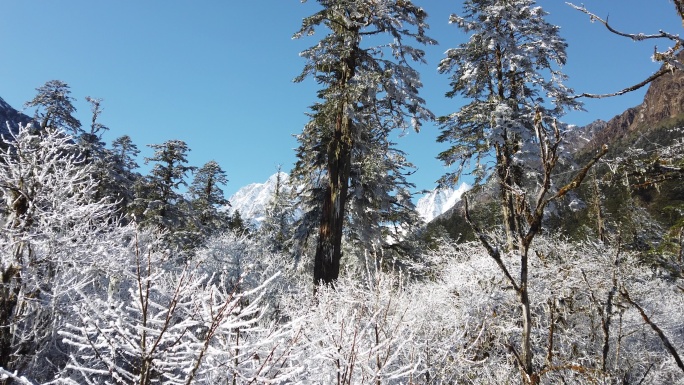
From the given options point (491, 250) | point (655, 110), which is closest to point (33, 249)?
point (491, 250)

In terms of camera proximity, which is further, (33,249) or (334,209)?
(334,209)

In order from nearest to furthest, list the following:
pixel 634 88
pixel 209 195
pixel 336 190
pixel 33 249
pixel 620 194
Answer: pixel 634 88
pixel 33 249
pixel 620 194
pixel 336 190
pixel 209 195

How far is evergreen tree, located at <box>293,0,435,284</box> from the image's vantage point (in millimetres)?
9953

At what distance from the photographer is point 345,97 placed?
10117 mm

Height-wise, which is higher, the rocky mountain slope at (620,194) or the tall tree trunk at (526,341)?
the rocky mountain slope at (620,194)

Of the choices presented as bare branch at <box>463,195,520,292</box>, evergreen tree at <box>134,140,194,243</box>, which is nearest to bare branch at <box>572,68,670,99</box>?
bare branch at <box>463,195,520,292</box>

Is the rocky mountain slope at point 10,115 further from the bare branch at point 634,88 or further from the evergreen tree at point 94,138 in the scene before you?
the bare branch at point 634,88

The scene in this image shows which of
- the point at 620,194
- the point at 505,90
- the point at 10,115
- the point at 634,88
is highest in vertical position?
the point at 10,115

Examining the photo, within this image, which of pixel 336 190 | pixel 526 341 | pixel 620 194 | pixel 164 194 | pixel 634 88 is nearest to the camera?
pixel 526 341

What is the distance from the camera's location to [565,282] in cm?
734

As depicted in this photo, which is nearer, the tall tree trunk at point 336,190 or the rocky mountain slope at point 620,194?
the rocky mountain slope at point 620,194

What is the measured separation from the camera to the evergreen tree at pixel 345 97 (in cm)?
995

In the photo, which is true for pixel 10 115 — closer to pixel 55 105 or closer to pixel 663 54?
pixel 55 105

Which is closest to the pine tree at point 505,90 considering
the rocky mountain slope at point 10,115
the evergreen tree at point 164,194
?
the evergreen tree at point 164,194
